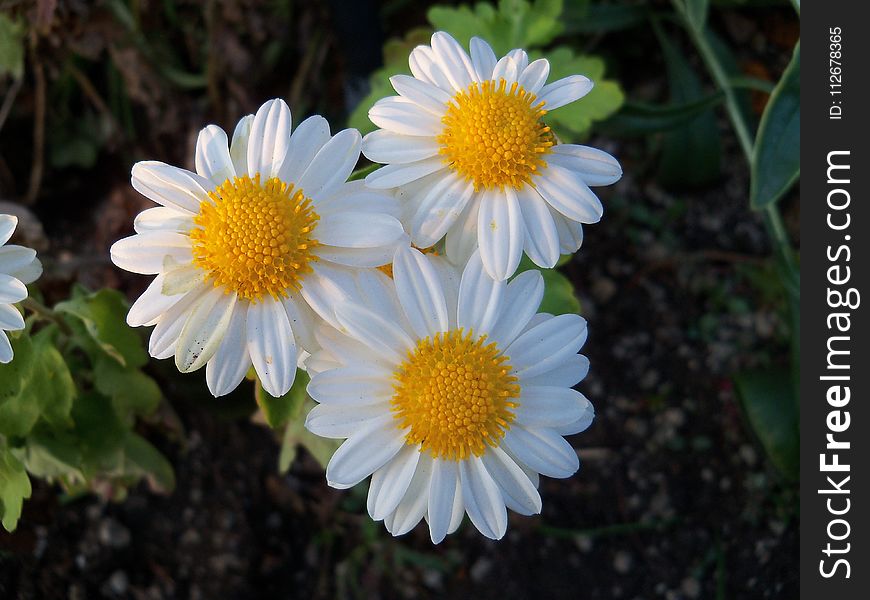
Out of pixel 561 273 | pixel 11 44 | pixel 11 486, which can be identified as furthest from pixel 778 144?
pixel 11 44

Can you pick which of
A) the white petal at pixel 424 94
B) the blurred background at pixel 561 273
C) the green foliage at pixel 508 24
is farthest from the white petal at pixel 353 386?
the green foliage at pixel 508 24

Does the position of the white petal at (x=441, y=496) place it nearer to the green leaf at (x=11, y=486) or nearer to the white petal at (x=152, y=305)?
the white petal at (x=152, y=305)

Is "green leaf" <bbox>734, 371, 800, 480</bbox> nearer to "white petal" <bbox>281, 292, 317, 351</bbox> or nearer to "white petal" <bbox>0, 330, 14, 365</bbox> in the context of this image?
"white petal" <bbox>281, 292, 317, 351</bbox>

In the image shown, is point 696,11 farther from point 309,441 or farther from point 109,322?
point 109,322

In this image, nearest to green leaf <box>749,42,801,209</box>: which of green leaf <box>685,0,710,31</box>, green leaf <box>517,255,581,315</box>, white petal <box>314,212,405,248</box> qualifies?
green leaf <box>685,0,710,31</box>

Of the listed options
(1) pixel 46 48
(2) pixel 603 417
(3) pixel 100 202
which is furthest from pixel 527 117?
(3) pixel 100 202
